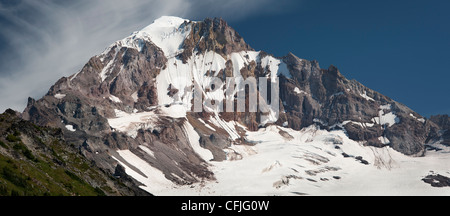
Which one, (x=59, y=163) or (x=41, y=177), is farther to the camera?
(x=59, y=163)

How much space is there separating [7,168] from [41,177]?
669 cm
